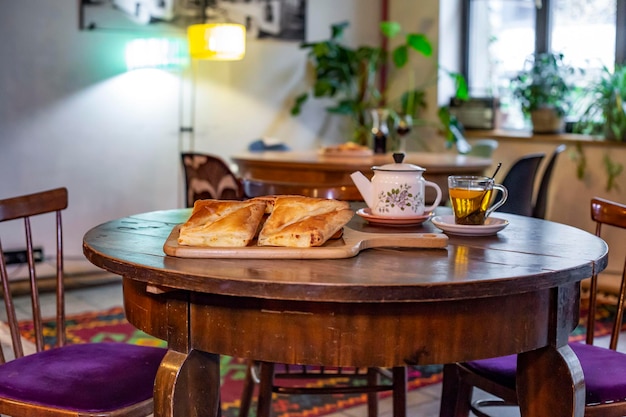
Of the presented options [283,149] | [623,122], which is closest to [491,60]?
[623,122]

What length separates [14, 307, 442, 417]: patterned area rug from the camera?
2955 millimetres

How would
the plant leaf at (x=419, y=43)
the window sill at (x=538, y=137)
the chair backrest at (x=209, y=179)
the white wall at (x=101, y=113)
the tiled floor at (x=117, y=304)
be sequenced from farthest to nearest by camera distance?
the plant leaf at (x=419, y=43) → the window sill at (x=538, y=137) → the white wall at (x=101, y=113) → the chair backrest at (x=209, y=179) → the tiled floor at (x=117, y=304)

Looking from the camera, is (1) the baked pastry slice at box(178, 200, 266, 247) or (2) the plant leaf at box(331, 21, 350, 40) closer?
(1) the baked pastry slice at box(178, 200, 266, 247)

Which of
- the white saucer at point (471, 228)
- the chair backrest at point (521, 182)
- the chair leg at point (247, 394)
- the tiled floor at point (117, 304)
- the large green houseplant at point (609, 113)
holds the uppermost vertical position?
the large green houseplant at point (609, 113)

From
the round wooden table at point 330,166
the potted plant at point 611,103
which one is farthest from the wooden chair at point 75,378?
the potted plant at point 611,103

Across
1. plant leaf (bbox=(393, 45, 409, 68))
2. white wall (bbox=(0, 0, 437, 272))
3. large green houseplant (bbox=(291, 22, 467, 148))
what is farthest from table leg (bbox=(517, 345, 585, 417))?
plant leaf (bbox=(393, 45, 409, 68))

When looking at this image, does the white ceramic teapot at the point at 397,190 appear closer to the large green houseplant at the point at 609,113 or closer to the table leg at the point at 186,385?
the table leg at the point at 186,385

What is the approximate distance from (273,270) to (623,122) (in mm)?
3880

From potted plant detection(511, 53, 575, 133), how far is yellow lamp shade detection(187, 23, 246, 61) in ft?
5.95

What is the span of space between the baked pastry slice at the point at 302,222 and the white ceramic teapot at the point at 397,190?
0.23m

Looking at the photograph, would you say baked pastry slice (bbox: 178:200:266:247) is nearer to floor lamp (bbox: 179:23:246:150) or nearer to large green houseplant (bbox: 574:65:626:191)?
floor lamp (bbox: 179:23:246:150)

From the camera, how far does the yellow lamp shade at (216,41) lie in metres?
4.84

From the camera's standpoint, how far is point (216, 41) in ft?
15.9

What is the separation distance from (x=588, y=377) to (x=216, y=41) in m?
3.46
